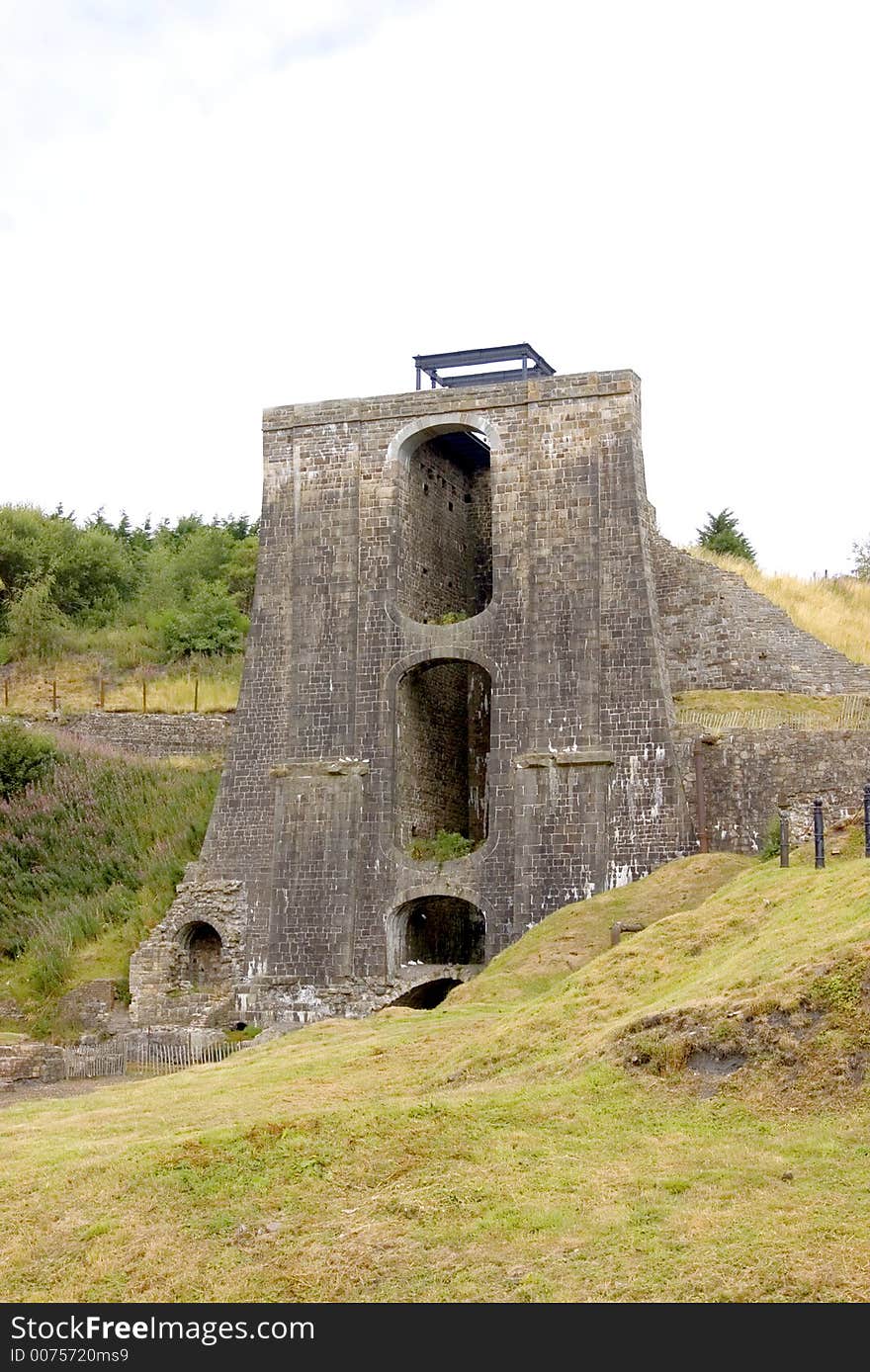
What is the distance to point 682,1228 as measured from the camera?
9.41 metres

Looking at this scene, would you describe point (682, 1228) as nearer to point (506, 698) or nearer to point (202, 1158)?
point (202, 1158)

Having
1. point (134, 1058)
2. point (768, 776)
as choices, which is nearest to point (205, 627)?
point (134, 1058)

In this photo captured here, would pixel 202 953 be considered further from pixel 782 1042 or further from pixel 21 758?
pixel 782 1042

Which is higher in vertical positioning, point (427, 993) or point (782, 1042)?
point (782, 1042)

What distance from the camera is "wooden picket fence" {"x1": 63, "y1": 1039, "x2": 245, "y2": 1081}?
23.6 meters

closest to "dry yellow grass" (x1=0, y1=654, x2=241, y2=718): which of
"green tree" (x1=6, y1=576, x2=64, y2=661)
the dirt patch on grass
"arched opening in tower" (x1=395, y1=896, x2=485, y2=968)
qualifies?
"green tree" (x1=6, y1=576, x2=64, y2=661)

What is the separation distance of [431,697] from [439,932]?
4.42 meters

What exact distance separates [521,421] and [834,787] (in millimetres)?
8681

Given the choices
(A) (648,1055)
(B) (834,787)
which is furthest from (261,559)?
(A) (648,1055)

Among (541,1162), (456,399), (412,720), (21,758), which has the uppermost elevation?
(456,399)

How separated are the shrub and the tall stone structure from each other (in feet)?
17.9

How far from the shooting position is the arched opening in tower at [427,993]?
2741cm

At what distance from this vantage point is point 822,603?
34.7 metres

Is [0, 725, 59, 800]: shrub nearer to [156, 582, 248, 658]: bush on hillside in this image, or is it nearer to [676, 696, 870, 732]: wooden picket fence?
[156, 582, 248, 658]: bush on hillside
